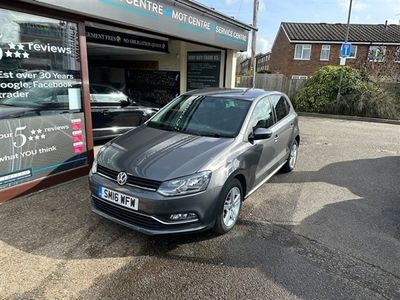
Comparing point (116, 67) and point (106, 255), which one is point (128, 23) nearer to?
point (106, 255)

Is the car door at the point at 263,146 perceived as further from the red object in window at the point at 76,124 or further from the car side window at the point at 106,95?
the car side window at the point at 106,95

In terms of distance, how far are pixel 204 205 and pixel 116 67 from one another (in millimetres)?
9616

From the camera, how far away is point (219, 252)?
10.1 feet

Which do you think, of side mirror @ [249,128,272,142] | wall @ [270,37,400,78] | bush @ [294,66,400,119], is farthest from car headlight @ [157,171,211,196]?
wall @ [270,37,400,78]

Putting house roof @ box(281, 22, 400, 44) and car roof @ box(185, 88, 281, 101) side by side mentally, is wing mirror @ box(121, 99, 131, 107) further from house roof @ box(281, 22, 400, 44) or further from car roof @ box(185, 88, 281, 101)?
house roof @ box(281, 22, 400, 44)

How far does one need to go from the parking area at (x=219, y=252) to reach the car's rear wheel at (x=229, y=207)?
0.44ft

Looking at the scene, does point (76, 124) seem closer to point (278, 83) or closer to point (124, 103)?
point (124, 103)

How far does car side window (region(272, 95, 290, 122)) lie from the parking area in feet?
3.98

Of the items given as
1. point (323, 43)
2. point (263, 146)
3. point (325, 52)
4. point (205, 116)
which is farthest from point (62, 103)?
point (325, 52)

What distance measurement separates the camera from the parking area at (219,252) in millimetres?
2576

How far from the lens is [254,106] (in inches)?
160

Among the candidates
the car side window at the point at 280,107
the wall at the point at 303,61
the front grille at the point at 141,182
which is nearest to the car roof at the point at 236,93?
the car side window at the point at 280,107

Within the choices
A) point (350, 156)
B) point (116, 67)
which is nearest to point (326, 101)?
point (350, 156)

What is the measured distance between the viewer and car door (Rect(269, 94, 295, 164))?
4.61 metres
